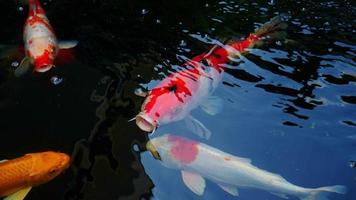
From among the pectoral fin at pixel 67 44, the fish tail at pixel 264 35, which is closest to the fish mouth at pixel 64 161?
the pectoral fin at pixel 67 44

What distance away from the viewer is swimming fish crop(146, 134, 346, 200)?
234 centimetres

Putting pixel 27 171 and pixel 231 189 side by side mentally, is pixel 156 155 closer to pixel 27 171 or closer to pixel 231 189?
pixel 231 189

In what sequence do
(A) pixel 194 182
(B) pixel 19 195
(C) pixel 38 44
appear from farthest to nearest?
(C) pixel 38 44
(A) pixel 194 182
(B) pixel 19 195

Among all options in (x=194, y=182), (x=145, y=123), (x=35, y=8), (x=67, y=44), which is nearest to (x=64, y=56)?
(x=67, y=44)

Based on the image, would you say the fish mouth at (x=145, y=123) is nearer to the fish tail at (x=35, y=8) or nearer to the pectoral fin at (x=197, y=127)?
the pectoral fin at (x=197, y=127)

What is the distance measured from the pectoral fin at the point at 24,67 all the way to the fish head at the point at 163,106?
3.05 feet

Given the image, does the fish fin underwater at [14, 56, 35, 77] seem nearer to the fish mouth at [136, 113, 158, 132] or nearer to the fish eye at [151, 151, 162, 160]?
the fish mouth at [136, 113, 158, 132]

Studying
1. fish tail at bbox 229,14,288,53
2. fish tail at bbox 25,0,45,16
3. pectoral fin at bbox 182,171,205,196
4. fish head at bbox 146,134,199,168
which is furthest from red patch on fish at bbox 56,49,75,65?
pectoral fin at bbox 182,171,205,196

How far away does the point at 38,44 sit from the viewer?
Result: 313cm

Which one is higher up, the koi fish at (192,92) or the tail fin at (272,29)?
the tail fin at (272,29)

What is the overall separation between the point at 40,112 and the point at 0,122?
24 cm

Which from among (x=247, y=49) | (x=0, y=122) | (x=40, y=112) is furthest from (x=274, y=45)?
(x=0, y=122)

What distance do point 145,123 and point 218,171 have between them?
524 millimetres

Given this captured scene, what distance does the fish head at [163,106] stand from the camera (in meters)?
2.61
